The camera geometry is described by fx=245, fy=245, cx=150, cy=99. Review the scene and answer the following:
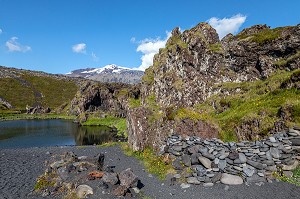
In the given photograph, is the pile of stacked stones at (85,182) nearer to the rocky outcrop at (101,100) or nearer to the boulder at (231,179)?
the boulder at (231,179)

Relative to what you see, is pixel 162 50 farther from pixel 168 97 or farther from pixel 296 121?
pixel 296 121

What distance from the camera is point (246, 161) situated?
73.7ft

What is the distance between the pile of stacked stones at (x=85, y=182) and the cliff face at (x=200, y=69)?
29.8ft

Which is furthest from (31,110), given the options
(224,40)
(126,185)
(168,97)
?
(126,185)

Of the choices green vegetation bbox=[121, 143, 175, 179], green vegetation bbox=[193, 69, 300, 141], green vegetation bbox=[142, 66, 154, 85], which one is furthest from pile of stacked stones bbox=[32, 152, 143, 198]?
green vegetation bbox=[142, 66, 154, 85]

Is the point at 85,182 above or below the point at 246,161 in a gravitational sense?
below

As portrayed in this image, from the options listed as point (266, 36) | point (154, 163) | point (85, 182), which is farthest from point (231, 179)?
point (266, 36)

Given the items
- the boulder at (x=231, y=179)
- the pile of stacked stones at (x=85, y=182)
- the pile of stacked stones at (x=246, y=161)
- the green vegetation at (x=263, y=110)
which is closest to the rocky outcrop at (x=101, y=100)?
the green vegetation at (x=263, y=110)

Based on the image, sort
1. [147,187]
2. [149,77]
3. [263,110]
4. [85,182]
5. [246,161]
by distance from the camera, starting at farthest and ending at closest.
→ [149,77] → [263,110] → [85,182] → [147,187] → [246,161]

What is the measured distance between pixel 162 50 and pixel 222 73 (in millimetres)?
31827

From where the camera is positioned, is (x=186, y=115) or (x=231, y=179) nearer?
(x=231, y=179)

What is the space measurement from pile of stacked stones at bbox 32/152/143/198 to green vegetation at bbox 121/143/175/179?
10.1ft

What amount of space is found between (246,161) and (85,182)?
15.1m

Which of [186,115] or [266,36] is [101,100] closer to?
[266,36]
